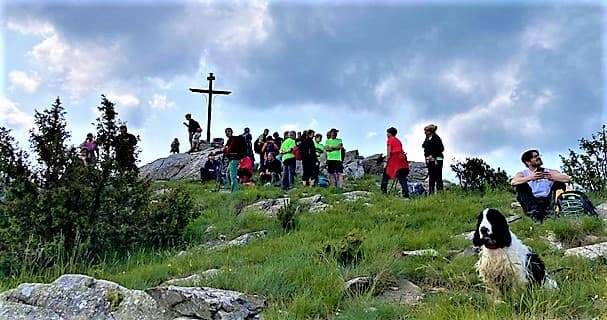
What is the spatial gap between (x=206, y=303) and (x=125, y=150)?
5488 mm

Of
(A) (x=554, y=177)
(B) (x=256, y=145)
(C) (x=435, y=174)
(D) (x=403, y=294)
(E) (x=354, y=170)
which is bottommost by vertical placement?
(D) (x=403, y=294)

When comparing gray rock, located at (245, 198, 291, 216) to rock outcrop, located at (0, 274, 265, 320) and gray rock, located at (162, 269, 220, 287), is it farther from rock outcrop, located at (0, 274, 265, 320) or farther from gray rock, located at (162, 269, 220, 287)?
rock outcrop, located at (0, 274, 265, 320)

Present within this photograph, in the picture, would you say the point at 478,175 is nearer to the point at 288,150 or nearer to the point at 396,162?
the point at 396,162

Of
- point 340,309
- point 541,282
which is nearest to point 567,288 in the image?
point 541,282

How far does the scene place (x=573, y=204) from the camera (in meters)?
10.6

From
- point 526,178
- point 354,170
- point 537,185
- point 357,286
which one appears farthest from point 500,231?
point 354,170

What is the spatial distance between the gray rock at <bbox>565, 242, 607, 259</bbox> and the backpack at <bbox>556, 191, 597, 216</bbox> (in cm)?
186

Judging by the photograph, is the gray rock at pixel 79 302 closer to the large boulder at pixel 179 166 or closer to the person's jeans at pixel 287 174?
the person's jeans at pixel 287 174

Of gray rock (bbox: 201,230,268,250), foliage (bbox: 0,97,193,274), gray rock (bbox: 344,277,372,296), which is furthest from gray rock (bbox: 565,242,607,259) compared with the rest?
foliage (bbox: 0,97,193,274)

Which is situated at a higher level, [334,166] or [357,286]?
[334,166]

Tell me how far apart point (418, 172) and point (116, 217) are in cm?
1503

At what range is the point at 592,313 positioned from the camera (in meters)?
5.96

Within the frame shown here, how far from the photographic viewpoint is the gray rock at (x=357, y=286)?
7.13 meters

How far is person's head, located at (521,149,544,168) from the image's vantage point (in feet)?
36.6
